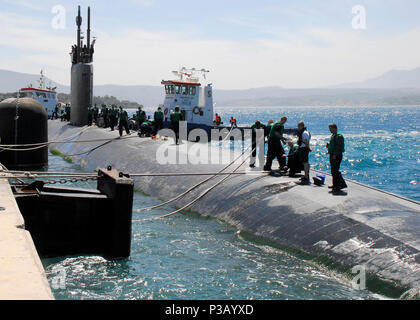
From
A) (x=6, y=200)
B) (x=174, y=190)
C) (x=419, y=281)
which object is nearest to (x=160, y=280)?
(x=6, y=200)

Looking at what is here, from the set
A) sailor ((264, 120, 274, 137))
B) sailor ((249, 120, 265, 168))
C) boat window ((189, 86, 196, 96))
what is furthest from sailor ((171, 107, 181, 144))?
boat window ((189, 86, 196, 96))

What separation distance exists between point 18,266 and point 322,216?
6.68 metres

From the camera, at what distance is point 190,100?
126ft

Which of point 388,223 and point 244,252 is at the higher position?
point 388,223

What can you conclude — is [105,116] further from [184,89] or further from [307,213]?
[307,213]

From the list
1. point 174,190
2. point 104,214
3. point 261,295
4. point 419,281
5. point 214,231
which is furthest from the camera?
point 174,190

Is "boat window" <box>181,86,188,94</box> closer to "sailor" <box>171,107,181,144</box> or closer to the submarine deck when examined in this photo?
"sailor" <box>171,107,181,144</box>

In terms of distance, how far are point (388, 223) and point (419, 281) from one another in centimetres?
195

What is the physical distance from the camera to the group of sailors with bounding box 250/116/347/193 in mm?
11492

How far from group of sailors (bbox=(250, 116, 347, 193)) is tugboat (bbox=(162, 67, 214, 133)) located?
2289cm

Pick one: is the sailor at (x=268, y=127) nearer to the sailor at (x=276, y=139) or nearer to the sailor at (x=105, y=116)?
the sailor at (x=276, y=139)

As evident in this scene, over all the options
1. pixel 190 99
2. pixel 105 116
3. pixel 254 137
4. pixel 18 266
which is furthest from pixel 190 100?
pixel 18 266
